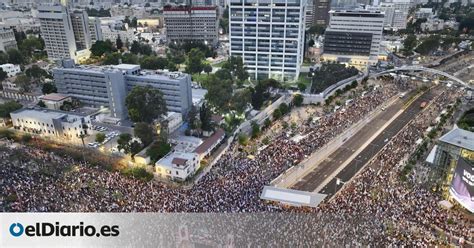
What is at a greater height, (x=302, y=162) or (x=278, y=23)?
(x=278, y=23)

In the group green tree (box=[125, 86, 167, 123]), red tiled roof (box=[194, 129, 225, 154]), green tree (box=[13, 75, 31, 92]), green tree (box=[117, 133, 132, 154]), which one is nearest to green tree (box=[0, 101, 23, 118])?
green tree (box=[13, 75, 31, 92])

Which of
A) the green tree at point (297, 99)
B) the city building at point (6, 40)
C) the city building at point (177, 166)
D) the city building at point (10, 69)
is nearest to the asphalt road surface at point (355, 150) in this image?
the city building at point (177, 166)

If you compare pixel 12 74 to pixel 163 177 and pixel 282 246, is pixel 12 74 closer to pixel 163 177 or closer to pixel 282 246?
pixel 163 177

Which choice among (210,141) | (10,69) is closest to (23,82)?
(10,69)

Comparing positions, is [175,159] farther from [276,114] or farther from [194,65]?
[194,65]

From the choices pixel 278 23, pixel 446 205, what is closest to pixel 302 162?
pixel 446 205

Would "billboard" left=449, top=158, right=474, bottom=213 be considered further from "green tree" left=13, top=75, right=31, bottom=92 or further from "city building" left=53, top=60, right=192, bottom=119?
"green tree" left=13, top=75, right=31, bottom=92
